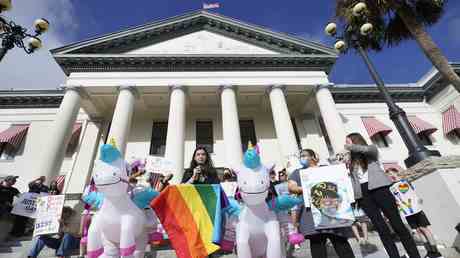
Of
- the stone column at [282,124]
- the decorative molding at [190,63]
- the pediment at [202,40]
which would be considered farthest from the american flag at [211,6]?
the stone column at [282,124]

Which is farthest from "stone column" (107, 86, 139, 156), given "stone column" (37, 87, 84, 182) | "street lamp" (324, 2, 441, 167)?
"street lamp" (324, 2, 441, 167)

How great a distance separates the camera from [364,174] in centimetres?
328

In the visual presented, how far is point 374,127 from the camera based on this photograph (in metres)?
16.8

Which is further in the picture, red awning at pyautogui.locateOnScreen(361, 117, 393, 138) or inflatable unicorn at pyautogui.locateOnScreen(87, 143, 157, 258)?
red awning at pyautogui.locateOnScreen(361, 117, 393, 138)

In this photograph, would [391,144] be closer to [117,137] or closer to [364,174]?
[364,174]

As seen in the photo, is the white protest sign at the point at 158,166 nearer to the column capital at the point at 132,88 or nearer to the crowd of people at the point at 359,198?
the crowd of people at the point at 359,198

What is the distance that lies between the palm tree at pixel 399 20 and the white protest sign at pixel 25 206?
422 inches

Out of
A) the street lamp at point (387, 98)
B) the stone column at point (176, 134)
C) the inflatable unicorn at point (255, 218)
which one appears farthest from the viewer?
the stone column at point (176, 134)

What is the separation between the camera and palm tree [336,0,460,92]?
6.84 metres

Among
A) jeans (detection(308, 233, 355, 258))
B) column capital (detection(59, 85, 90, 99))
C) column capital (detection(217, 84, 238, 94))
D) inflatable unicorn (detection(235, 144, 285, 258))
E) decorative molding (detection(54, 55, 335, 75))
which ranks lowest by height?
jeans (detection(308, 233, 355, 258))

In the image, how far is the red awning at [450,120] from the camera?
16312 millimetres

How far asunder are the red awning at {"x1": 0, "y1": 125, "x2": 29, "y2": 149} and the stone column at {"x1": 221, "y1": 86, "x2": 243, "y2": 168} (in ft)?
43.8

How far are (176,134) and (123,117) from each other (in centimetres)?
292

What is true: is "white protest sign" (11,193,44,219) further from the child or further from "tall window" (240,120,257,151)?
"tall window" (240,120,257,151)
